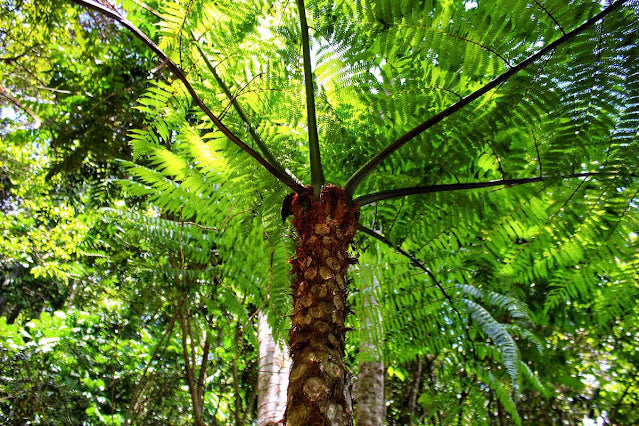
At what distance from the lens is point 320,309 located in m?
0.97

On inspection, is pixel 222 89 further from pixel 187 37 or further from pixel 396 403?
pixel 396 403

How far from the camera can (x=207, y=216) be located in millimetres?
1655

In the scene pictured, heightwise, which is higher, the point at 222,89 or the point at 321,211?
the point at 222,89

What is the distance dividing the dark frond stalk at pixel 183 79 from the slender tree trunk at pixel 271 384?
3.66ft

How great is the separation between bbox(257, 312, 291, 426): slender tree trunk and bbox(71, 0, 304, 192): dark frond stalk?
1114mm

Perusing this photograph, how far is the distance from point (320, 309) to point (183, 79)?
27.1 inches

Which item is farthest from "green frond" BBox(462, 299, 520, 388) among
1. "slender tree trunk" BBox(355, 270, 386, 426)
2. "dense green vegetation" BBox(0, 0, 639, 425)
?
"slender tree trunk" BBox(355, 270, 386, 426)

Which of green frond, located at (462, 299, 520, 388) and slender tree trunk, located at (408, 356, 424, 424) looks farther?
slender tree trunk, located at (408, 356, 424, 424)

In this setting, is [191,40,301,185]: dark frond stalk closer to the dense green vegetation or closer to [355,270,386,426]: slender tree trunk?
the dense green vegetation

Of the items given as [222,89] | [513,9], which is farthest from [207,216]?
[513,9]

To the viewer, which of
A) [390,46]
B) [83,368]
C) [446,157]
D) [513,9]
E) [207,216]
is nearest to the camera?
[513,9]

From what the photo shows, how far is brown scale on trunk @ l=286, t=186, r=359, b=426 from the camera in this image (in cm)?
87

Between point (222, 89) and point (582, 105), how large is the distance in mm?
1084

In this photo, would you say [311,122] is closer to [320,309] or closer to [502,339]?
[320,309]
